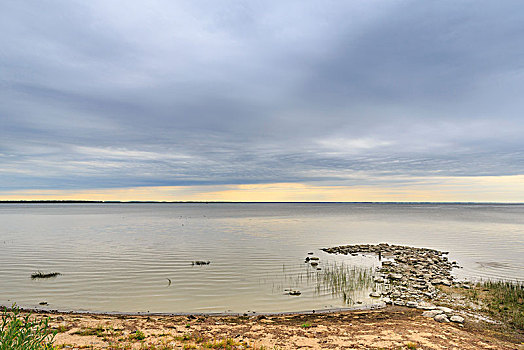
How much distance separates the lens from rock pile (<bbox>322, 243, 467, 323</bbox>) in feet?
60.5

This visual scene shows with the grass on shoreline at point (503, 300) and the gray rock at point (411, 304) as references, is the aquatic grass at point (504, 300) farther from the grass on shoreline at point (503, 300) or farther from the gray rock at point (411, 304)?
the gray rock at point (411, 304)

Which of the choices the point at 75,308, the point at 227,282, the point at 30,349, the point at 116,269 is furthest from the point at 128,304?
the point at 30,349

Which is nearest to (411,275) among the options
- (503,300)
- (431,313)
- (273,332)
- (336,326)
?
(503,300)

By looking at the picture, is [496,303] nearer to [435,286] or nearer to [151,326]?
[435,286]

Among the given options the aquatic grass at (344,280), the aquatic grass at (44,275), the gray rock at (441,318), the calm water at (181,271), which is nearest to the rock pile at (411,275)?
the gray rock at (441,318)

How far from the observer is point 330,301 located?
1889 centimetres

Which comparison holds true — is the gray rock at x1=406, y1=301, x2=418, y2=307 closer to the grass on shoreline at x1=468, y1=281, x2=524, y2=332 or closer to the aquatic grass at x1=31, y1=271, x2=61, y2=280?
the grass on shoreline at x1=468, y1=281, x2=524, y2=332

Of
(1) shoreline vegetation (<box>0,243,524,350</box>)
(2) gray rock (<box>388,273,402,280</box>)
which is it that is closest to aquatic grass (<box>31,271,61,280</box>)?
(1) shoreline vegetation (<box>0,243,524,350</box>)

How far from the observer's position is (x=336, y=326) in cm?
1387

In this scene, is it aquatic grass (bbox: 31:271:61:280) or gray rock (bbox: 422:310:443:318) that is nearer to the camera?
gray rock (bbox: 422:310:443:318)

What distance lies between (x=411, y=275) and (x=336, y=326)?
553 inches

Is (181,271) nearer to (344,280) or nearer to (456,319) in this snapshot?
(344,280)

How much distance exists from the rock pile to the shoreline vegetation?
0.39 feet

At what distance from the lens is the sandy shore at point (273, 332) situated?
11.5 meters
